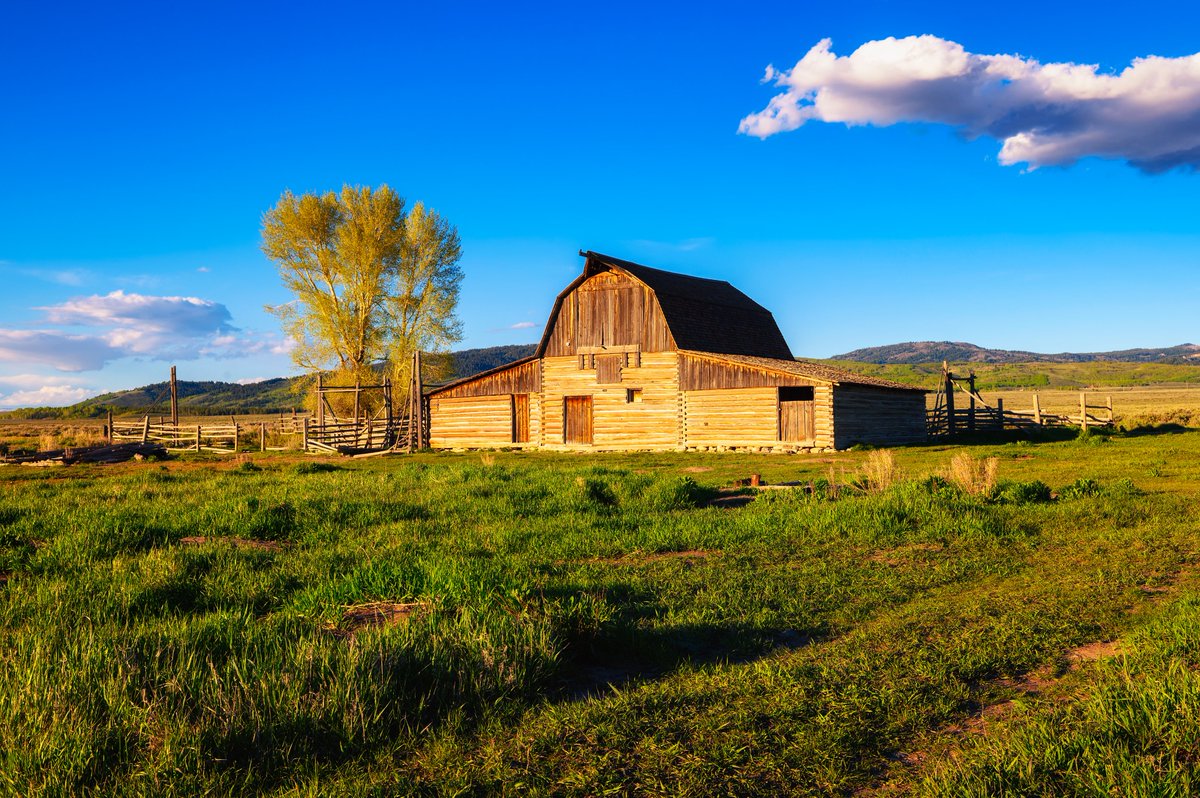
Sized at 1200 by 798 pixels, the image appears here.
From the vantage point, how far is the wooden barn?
107 ft

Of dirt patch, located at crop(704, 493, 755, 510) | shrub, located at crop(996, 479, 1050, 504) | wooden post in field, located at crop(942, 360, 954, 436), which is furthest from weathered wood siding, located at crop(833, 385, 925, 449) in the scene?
shrub, located at crop(996, 479, 1050, 504)

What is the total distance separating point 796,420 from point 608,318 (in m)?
9.90

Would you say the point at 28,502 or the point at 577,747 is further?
the point at 28,502

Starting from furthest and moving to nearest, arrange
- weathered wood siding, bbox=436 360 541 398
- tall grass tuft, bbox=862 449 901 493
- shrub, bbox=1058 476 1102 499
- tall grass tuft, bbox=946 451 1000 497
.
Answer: weathered wood siding, bbox=436 360 541 398
tall grass tuft, bbox=862 449 901 493
shrub, bbox=1058 476 1102 499
tall grass tuft, bbox=946 451 1000 497

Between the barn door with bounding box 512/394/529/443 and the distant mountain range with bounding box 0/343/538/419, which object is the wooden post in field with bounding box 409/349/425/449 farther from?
the distant mountain range with bounding box 0/343/538/419

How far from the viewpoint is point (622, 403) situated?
119ft

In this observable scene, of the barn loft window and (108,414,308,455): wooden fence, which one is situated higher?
the barn loft window

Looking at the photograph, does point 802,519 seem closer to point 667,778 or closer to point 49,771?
point 667,778

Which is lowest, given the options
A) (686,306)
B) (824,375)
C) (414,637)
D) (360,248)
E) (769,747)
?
(769,747)

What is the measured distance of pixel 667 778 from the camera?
152 inches

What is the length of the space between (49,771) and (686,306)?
35.4 meters

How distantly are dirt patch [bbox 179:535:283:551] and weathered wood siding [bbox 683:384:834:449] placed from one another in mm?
24079

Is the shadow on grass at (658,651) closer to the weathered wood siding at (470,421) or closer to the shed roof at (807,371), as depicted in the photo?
the shed roof at (807,371)

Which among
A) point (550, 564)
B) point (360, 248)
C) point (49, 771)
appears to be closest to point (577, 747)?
point (49, 771)
